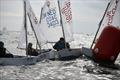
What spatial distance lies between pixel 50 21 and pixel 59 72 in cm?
633

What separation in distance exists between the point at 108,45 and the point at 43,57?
4.65 metres

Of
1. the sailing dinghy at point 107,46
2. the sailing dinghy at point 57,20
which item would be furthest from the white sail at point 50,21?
the sailing dinghy at point 107,46

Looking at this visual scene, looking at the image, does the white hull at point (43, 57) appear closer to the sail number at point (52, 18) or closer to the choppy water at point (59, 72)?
the choppy water at point (59, 72)

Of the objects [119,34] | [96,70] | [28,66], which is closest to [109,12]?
[119,34]

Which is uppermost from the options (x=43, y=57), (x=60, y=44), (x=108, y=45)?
(x=60, y=44)

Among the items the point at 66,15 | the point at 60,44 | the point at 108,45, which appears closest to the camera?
the point at 108,45

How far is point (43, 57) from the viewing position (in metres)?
21.9

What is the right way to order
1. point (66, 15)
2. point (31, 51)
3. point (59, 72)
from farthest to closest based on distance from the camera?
point (66, 15), point (31, 51), point (59, 72)

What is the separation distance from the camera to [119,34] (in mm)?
19844

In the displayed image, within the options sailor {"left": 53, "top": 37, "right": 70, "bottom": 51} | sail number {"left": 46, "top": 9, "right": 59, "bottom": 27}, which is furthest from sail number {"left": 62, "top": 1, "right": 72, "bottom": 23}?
sailor {"left": 53, "top": 37, "right": 70, "bottom": 51}

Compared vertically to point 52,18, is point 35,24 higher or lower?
lower

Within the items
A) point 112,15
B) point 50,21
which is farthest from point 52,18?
point 112,15

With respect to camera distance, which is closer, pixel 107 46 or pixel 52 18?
pixel 107 46

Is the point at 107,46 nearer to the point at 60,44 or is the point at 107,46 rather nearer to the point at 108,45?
the point at 108,45
